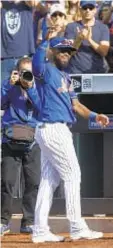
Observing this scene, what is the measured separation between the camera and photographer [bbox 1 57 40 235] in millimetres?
5873

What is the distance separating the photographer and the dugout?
732 millimetres

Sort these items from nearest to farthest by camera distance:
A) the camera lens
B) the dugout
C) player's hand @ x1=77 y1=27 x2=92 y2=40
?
the camera lens < the dugout < player's hand @ x1=77 y1=27 x2=92 y2=40

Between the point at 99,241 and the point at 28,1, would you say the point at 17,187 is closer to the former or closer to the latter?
the point at 99,241

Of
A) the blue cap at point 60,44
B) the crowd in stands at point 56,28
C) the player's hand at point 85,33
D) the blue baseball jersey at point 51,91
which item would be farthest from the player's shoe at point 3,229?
the player's hand at point 85,33

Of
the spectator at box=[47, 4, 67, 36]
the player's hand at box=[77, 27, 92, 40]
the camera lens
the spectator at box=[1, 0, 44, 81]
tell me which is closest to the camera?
the camera lens

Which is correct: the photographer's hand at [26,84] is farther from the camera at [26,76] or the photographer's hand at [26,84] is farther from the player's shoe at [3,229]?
the player's shoe at [3,229]

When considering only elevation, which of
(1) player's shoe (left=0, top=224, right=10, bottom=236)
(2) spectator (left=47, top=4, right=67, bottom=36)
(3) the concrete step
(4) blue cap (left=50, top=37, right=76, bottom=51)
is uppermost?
(2) spectator (left=47, top=4, right=67, bottom=36)

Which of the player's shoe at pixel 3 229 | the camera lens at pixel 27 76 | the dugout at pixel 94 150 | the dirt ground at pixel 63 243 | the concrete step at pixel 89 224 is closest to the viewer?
the dirt ground at pixel 63 243

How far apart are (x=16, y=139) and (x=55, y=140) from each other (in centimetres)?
94

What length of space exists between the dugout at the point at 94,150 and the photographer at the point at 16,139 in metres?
0.73

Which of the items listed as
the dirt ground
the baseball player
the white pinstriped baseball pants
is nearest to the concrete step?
the dirt ground

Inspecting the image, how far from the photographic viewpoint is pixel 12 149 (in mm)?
5906

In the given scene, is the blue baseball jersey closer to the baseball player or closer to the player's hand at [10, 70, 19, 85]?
the baseball player

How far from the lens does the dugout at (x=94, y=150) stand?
21.6 ft
